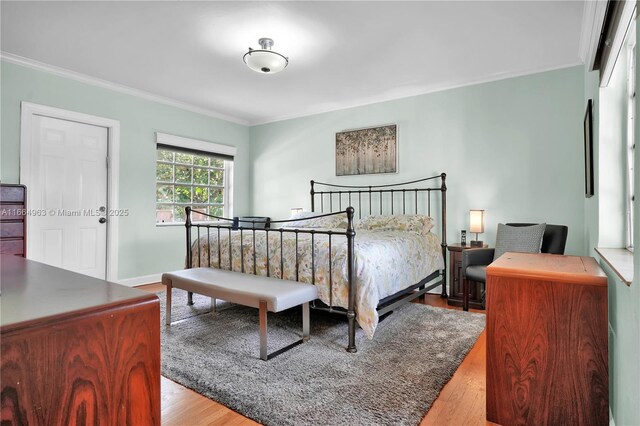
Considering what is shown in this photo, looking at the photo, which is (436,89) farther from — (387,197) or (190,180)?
(190,180)

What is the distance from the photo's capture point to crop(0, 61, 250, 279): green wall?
3.33 metres

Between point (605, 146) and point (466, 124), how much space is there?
201 cm

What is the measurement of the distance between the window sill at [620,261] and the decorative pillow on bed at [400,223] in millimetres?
1805

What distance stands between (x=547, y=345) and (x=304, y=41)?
8.93 feet

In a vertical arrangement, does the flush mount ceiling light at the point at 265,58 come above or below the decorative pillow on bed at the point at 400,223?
above

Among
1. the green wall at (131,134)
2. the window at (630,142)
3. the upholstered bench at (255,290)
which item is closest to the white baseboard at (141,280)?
the green wall at (131,134)

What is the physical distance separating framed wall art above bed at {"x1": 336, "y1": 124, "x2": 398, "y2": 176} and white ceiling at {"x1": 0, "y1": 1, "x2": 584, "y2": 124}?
0.53m

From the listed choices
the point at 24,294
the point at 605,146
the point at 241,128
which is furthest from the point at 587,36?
the point at 241,128

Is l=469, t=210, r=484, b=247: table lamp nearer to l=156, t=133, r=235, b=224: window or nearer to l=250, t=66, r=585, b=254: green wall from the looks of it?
l=250, t=66, r=585, b=254: green wall

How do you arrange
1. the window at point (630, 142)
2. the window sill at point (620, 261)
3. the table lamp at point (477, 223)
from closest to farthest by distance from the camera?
the window sill at point (620, 261), the window at point (630, 142), the table lamp at point (477, 223)

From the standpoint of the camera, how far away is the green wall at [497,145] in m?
3.35

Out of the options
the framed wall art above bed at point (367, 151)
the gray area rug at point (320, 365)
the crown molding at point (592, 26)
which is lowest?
the gray area rug at point (320, 365)

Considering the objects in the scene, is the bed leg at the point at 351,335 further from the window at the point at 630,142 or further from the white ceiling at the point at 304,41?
the white ceiling at the point at 304,41

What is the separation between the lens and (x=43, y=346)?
16.8 inches
